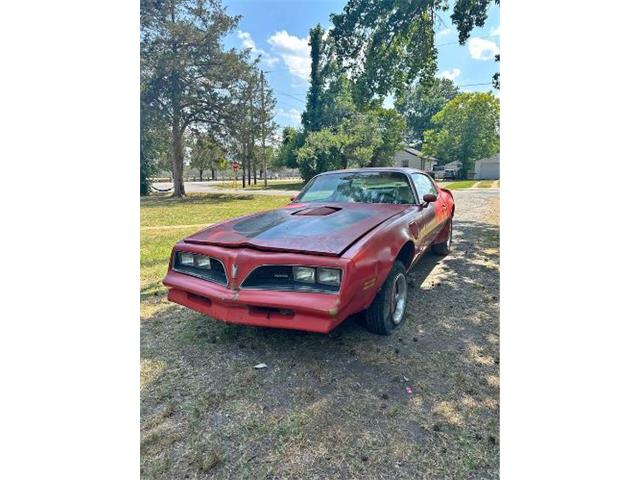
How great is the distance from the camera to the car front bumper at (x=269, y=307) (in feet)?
5.65

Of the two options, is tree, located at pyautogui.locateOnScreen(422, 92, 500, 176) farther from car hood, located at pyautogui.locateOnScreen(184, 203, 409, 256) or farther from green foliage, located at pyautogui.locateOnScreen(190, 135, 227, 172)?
green foliage, located at pyautogui.locateOnScreen(190, 135, 227, 172)

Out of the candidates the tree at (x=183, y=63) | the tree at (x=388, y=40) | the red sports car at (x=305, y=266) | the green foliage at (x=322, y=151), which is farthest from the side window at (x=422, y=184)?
the green foliage at (x=322, y=151)

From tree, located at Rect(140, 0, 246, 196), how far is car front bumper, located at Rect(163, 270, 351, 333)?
3.11 metres

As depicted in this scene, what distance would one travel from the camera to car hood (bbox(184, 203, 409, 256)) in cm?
190

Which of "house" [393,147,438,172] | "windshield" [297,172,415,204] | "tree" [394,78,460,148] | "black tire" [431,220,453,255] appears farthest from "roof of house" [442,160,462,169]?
"windshield" [297,172,415,204]

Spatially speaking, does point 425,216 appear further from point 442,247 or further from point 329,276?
point 329,276

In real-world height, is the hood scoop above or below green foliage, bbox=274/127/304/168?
below

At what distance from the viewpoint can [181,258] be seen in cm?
229

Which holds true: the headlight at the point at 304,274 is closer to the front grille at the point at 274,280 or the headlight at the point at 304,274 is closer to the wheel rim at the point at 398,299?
the front grille at the point at 274,280

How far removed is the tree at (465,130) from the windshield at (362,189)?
2.53 feet

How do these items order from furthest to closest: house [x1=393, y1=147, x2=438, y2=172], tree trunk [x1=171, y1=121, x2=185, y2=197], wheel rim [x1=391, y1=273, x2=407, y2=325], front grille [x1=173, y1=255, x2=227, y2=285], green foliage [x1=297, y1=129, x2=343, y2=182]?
1. green foliage [x1=297, y1=129, x2=343, y2=182]
2. tree trunk [x1=171, y1=121, x2=185, y2=197]
3. house [x1=393, y1=147, x2=438, y2=172]
4. wheel rim [x1=391, y1=273, x2=407, y2=325]
5. front grille [x1=173, y1=255, x2=227, y2=285]
